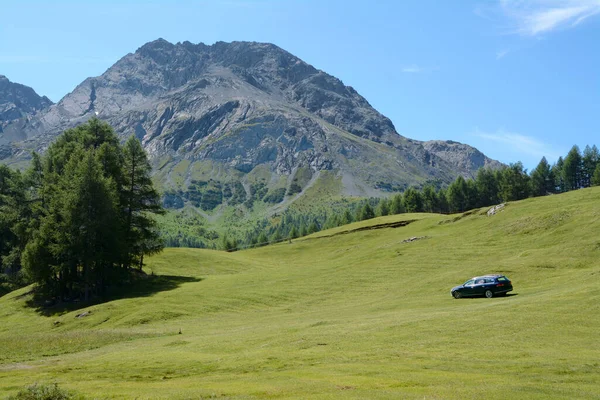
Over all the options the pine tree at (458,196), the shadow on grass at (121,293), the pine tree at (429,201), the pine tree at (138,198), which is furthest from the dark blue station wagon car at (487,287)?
the pine tree at (429,201)

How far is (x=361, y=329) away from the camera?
31.0 m

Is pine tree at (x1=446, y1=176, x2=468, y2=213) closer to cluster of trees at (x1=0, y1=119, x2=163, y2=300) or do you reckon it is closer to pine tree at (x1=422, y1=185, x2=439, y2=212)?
pine tree at (x1=422, y1=185, x2=439, y2=212)

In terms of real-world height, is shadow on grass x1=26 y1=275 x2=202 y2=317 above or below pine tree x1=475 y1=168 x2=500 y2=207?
below

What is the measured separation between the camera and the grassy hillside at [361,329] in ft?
61.3

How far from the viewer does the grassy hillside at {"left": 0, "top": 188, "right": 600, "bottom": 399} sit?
1867 centimetres

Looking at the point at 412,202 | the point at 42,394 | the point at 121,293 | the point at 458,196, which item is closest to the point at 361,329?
the point at 42,394

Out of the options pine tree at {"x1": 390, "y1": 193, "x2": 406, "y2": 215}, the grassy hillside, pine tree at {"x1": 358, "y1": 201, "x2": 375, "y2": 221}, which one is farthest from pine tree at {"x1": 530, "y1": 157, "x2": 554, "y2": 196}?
the grassy hillside

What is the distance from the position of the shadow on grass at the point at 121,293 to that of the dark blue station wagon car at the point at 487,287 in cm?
3595

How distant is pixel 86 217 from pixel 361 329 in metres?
42.7

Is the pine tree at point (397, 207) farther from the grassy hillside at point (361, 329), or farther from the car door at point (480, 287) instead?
the car door at point (480, 287)

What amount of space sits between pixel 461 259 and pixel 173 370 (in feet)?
150

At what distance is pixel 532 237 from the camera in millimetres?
62875

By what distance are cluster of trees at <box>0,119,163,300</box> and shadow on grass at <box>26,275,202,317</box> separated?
1557 mm

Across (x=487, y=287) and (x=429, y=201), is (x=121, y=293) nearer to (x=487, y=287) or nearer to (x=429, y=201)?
(x=487, y=287)
